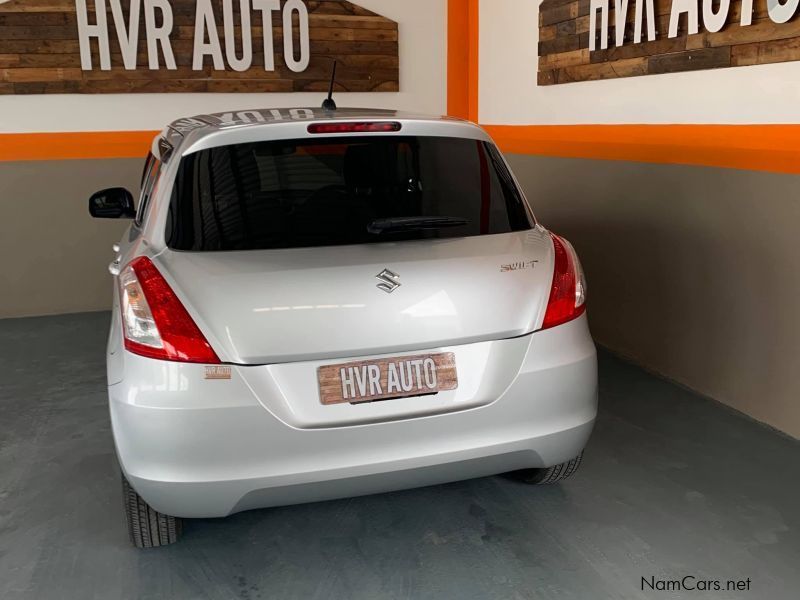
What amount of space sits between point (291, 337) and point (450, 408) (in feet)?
1.66

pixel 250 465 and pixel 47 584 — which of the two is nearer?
pixel 250 465

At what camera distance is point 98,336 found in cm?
549

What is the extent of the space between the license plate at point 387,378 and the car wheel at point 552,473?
0.88 metres

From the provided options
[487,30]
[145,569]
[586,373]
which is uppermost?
[487,30]

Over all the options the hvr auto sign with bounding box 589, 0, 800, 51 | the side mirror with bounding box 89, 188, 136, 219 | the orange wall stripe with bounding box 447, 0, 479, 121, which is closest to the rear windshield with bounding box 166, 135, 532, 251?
the side mirror with bounding box 89, 188, 136, 219

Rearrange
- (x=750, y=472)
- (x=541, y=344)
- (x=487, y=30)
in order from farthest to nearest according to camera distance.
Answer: (x=487, y=30)
(x=750, y=472)
(x=541, y=344)

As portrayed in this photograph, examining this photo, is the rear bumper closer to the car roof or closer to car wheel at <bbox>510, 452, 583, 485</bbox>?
car wheel at <bbox>510, 452, 583, 485</bbox>

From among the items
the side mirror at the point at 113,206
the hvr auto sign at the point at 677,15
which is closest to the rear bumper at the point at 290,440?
the side mirror at the point at 113,206

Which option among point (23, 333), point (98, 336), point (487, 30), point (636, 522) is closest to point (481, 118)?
point (487, 30)

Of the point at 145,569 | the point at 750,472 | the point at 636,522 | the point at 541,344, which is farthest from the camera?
the point at 750,472

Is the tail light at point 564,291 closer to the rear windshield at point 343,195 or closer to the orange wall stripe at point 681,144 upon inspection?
the rear windshield at point 343,195

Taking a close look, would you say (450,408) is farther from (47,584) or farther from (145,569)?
(47,584)

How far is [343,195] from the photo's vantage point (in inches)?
102

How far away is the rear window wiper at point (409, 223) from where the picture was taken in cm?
244
